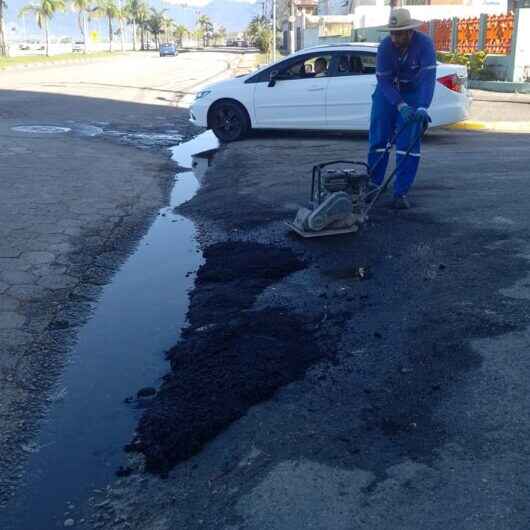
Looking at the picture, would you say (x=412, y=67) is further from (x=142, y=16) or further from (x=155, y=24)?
(x=155, y=24)

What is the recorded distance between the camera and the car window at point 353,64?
11.3 meters

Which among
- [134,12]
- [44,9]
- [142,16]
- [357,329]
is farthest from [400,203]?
[142,16]

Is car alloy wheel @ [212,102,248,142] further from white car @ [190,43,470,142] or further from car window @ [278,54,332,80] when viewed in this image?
car window @ [278,54,332,80]

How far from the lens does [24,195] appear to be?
7.73m

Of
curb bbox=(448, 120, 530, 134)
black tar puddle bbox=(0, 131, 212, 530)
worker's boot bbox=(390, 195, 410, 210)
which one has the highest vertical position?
curb bbox=(448, 120, 530, 134)

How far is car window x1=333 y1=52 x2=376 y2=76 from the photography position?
37.0 feet

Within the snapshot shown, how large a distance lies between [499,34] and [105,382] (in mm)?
20239

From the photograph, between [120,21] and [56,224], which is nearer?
[56,224]

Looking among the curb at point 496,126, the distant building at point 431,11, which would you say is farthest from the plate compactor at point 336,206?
the distant building at point 431,11

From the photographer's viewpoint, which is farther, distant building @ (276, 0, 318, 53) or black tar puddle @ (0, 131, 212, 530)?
distant building @ (276, 0, 318, 53)

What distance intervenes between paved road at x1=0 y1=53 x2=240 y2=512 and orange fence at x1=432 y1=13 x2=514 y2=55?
10989 mm

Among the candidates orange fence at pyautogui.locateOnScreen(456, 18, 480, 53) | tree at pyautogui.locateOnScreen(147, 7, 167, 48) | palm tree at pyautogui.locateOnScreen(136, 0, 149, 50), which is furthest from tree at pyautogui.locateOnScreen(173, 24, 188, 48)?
orange fence at pyautogui.locateOnScreen(456, 18, 480, 53)

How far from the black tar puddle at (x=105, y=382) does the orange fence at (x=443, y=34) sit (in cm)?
2197

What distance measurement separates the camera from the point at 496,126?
12602 mm
